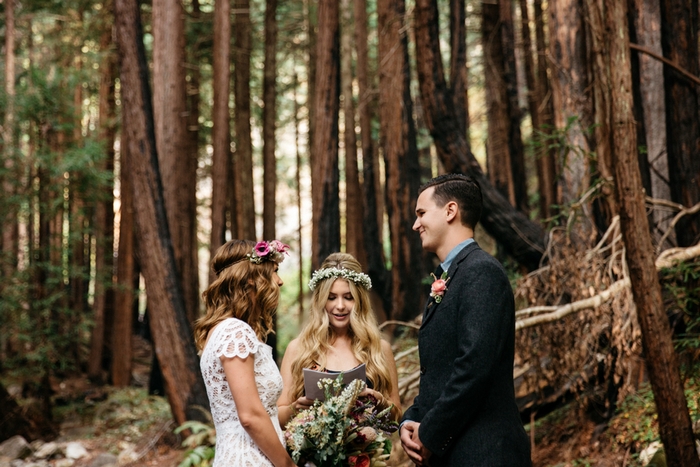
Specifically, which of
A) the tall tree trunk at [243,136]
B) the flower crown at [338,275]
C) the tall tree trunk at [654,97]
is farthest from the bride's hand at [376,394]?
the tall tree trunk at [243,136]

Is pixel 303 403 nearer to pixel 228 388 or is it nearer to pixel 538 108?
pixel 228 388

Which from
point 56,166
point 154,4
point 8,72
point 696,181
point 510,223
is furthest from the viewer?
point 8,72

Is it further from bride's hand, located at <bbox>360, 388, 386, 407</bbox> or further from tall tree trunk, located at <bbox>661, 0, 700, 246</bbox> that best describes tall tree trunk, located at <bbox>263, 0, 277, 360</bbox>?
bride's hand, located at <bbox>360, 388, 386, 407</bbox>

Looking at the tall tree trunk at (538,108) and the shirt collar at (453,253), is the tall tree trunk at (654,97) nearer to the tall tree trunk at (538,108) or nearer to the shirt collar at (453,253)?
the shirt collar at (453,253)

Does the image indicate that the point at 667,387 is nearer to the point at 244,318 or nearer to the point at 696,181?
the point at 244,318

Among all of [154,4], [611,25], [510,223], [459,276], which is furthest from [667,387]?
[154,4]

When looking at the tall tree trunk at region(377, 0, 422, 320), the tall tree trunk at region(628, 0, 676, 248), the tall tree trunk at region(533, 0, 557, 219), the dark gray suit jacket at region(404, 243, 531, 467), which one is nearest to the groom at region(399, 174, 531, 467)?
the dark gray suit jacket at region(404, 243, 531, 467)

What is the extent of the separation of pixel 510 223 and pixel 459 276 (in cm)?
641

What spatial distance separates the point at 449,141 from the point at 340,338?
5.26m

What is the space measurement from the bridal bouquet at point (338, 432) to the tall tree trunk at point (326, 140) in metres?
7.70

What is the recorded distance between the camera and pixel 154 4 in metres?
11.9

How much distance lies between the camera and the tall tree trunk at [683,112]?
24.3ft

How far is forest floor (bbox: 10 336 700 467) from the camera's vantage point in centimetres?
668

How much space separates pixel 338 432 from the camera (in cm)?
376
